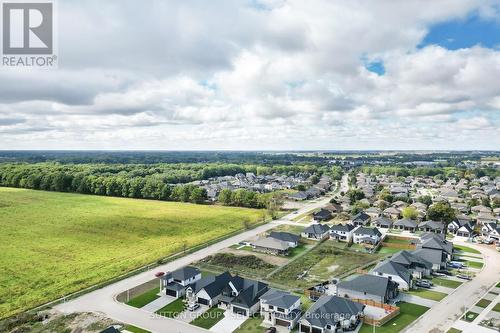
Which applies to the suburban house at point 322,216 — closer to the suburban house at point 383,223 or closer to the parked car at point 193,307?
the suburban house at point 383,223

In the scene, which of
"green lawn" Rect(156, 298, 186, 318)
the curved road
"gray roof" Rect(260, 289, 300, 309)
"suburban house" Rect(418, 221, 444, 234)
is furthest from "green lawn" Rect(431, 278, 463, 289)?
"green lawn" Rect(156, 298, 186, 318)

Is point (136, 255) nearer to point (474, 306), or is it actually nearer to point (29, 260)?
point (29, 260)

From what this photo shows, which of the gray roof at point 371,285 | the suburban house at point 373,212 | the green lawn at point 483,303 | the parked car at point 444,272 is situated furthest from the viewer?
the suburban house at point 373,212

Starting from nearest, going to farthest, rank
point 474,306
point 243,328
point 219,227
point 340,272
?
point 243,328, point 474,306, point 340,272, point 219,227

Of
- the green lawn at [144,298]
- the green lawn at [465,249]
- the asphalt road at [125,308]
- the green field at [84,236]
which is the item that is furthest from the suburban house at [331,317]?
the green lawn at [465,249]

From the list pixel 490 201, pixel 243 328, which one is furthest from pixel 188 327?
pixel 490 201

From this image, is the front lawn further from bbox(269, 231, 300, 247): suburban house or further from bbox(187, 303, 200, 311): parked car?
bbox(187, 303, 200, 311): parked car
